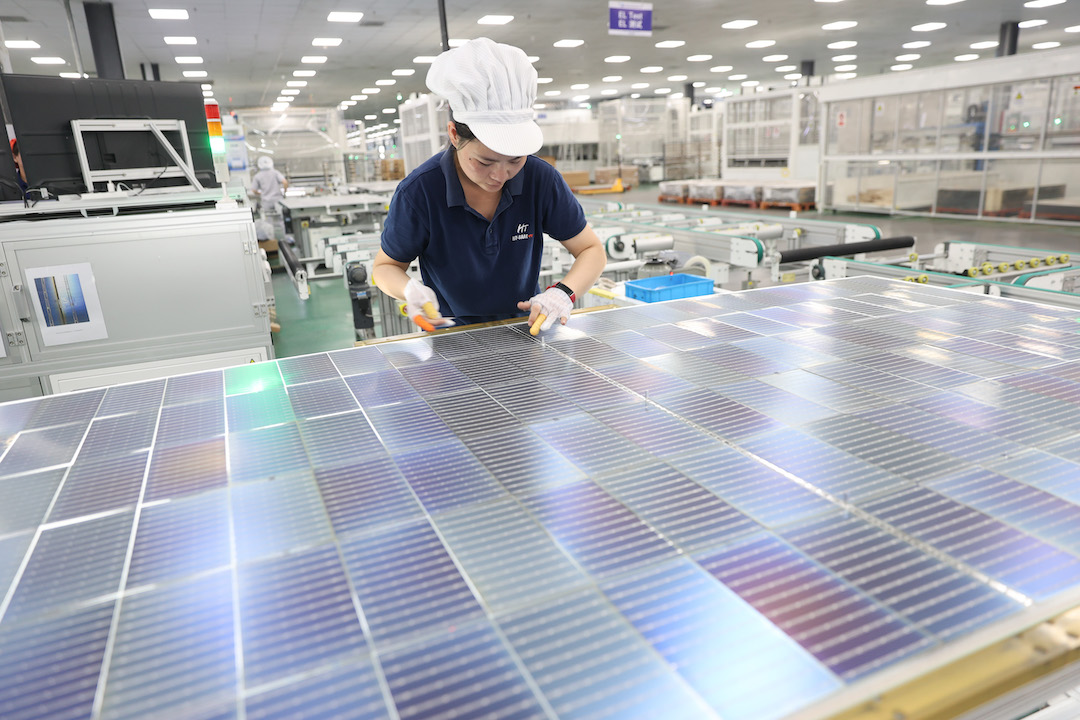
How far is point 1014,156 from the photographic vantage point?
454 inches

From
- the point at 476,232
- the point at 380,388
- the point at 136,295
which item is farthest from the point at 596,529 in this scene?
the point at 136,295

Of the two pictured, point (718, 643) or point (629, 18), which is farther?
point (629, 18)

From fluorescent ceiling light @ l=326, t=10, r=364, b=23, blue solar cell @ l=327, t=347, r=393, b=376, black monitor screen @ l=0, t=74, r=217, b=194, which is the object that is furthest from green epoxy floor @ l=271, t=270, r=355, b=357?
fluorescent ceiling light @ l=326, t=10, r=364, b=23

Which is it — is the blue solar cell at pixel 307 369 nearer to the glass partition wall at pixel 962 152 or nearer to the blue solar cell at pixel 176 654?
the blue solar cell at pixel 176 654

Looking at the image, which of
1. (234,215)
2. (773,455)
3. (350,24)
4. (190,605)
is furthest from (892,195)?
(190,605)

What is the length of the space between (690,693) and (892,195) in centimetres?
1508

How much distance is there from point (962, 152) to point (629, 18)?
21.7ft

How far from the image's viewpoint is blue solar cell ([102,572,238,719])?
2.75 feet

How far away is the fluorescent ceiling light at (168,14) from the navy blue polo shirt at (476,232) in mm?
12226

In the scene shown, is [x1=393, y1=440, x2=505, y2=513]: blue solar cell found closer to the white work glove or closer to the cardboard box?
the white work glove

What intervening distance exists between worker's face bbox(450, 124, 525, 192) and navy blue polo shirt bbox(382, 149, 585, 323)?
16cm

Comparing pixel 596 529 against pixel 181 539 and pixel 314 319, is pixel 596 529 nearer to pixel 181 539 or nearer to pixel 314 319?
pixel 181 539

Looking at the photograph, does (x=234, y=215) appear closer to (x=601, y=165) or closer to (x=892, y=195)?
(x=892, y=195)

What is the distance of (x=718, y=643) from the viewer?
0.91m
